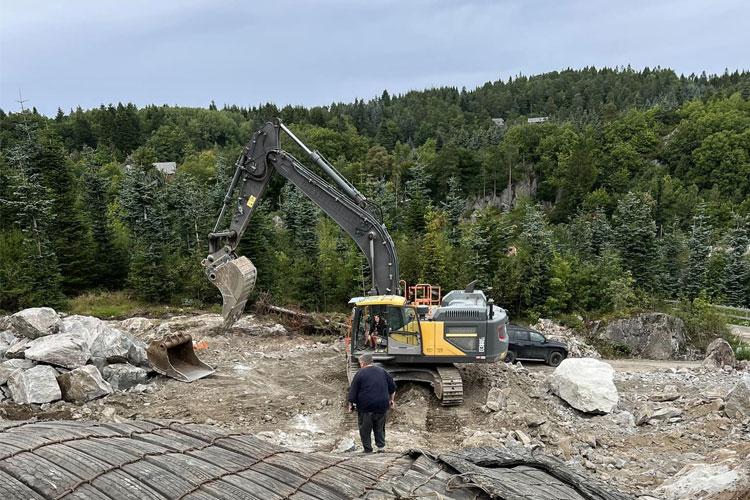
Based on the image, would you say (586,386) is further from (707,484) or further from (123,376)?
(123,376)

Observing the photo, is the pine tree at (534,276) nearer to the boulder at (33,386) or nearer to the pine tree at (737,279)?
the pine tree at (737,279)

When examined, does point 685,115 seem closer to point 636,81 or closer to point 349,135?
point 349,135

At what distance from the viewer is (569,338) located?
23.5 m

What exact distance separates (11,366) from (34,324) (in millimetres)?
1704

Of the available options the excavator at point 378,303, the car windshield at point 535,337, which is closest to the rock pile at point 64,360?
the excavator at point 378,303

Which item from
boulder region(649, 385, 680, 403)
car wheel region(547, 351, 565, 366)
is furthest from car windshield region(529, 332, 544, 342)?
boulder region(649, 385, 680, 403)

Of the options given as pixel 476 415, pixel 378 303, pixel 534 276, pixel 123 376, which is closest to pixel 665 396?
pixel 476 415

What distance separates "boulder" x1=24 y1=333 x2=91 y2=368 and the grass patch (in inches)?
442

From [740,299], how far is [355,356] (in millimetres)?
29899

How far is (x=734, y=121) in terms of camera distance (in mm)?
70938

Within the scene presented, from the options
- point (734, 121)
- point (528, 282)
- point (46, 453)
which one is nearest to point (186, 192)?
point (528, 282)

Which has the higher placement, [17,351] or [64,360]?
[17,351]

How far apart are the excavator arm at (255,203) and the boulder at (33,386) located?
12.9ft

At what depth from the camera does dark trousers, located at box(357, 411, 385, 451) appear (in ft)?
24.8
